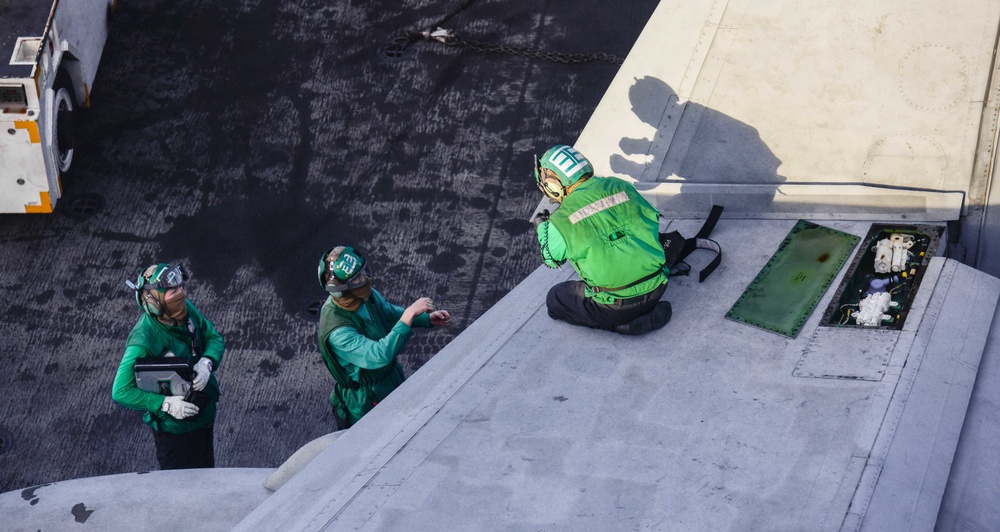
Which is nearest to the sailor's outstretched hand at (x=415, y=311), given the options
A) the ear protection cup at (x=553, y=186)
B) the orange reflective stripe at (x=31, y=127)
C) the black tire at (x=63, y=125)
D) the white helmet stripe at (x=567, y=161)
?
the ear protection cup at (x=553, y=186)

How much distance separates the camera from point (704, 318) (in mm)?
6594

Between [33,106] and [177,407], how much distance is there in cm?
411

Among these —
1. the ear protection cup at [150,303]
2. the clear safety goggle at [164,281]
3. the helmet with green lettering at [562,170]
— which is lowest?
the ear protection cup at [150,303]

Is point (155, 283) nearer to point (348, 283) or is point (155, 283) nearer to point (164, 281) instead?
point (164, 281)

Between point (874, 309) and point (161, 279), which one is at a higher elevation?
point (161, 279)

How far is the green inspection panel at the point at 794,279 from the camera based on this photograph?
6.52m

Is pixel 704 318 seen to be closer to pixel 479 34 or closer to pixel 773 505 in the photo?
pixel 773 505

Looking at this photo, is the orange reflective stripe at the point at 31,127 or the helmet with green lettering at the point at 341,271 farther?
the orange reflective stripe at the point at 31,127

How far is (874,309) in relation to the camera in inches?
250

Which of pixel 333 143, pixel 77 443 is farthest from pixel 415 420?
pixel 333 143

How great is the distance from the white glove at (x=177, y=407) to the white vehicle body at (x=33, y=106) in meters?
3.80

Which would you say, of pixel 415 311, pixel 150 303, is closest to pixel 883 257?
pixel 415 311

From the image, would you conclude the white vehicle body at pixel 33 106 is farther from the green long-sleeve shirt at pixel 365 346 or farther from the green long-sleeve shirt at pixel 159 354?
the green long-sleeve shirt at pixel 365 346

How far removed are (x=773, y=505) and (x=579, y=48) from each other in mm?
7468
